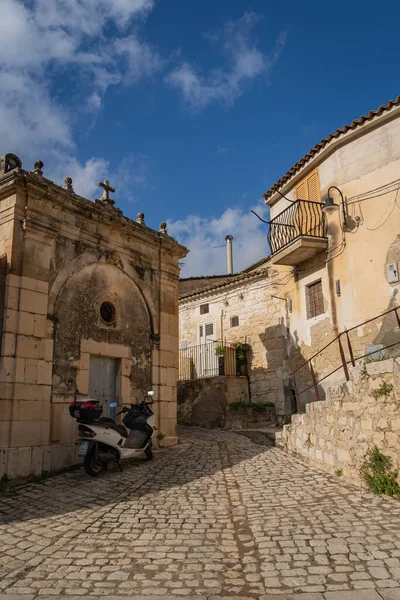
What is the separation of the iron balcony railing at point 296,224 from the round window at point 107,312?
221 inches

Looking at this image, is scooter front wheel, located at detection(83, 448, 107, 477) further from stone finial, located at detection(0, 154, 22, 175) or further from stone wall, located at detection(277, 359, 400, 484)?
stone finial, located at detection(0, 154, 22, 175)

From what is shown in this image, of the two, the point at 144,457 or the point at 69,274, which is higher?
the point at 69,274

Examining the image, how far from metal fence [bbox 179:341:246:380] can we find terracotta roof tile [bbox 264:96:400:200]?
18.2 feet

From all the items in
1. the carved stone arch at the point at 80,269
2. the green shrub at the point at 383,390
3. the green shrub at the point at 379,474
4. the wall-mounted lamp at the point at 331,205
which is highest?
the wall-mounted lamp at the point at 331,205

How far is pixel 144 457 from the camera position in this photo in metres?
9.81

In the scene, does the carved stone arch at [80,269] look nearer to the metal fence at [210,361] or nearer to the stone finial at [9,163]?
the stone finial at [9,163]

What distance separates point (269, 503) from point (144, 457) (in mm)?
3853

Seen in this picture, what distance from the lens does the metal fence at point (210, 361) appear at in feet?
55.3

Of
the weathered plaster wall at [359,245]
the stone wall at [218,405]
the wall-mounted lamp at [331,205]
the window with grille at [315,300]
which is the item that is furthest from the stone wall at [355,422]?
the stone wall at [218,405]

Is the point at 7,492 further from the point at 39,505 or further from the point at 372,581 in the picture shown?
the point at 372,581

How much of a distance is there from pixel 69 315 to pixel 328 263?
7.32 meters

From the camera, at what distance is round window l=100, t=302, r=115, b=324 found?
34.4 feet

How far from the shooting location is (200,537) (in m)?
5.43

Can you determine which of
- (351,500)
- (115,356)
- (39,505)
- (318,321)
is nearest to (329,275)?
(318,321)
